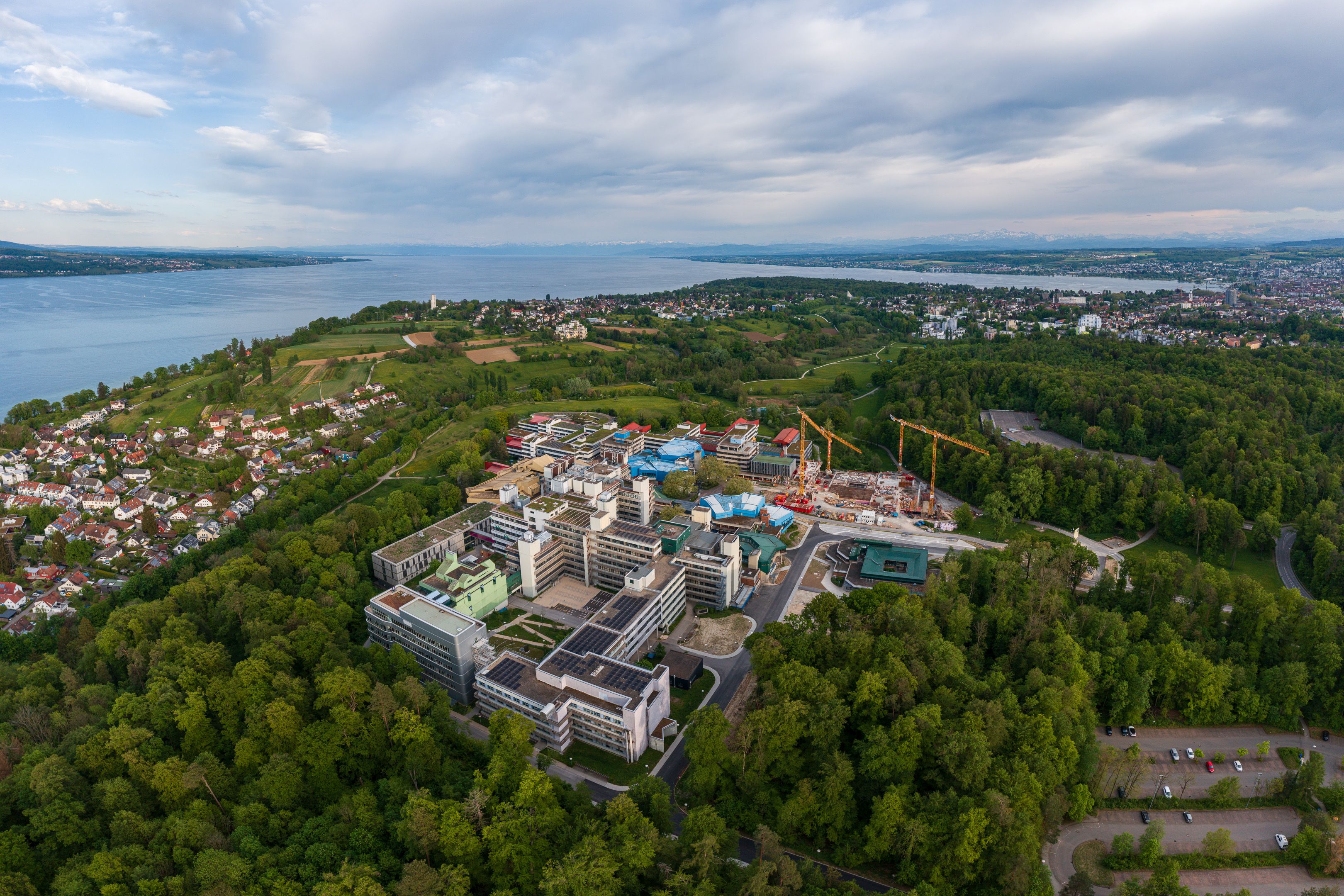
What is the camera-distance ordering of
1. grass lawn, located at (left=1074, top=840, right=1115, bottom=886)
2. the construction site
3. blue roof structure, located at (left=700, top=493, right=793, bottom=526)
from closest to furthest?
grass lawn, located at (left=1074, top=840, right=1115, bottom=886) → blue roof structure, located at (left=700, top=493, right=793, bottom=526) → the construction site

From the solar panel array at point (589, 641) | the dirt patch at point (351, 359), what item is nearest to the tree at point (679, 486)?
the solar panel array at point (589, 641)

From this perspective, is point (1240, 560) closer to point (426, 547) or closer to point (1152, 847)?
point (1152, 847)

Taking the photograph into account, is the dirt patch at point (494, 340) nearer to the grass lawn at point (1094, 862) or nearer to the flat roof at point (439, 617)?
the flat roof at point (439, 617)

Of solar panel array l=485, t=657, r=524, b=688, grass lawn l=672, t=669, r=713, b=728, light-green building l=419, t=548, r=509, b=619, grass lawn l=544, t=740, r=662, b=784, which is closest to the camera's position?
grass lawn l=544, t=740, r=662, b=784

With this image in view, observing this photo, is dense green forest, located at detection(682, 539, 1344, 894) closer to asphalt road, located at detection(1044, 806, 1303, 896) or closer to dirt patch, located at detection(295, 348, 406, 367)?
asphalt road, located at detection(1044, 806, 1303, 896)

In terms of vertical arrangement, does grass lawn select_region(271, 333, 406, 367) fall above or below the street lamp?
above

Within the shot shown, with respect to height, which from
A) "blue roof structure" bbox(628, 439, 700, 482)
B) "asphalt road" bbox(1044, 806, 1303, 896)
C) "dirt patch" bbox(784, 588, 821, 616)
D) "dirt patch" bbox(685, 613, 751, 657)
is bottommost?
"asphalt road" bbox(1044, 806, 1303, 896)

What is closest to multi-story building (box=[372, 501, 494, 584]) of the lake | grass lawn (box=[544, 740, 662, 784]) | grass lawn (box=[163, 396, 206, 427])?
grass lawn (box=[544, 740, 662, 784])
